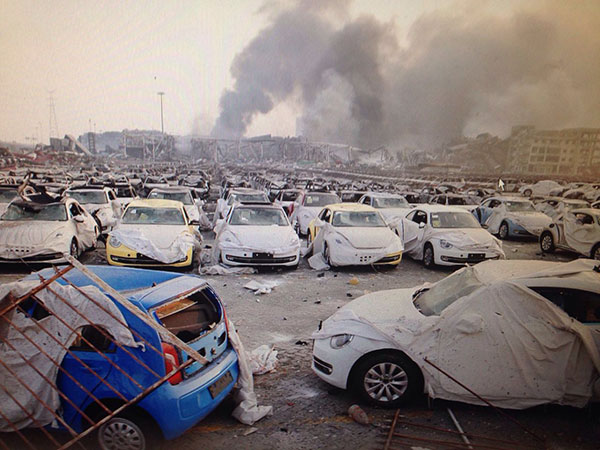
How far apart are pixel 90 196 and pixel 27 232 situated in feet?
18.2

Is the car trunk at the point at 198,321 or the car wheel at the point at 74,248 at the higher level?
the car trunk at the point at 198,321

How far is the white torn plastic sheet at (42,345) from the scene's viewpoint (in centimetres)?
268

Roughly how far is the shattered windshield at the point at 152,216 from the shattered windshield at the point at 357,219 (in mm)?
3734

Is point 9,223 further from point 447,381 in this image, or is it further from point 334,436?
point 447,381

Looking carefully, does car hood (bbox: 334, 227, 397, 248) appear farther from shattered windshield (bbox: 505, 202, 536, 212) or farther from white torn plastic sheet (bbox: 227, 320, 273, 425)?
shattered windshield (bbox: 505, 202, 536, 212)

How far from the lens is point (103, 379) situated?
8.68ft

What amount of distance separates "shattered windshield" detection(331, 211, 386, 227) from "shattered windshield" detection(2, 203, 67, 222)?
6327 millimetres

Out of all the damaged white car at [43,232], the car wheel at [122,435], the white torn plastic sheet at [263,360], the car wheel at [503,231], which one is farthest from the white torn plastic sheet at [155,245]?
the car wheel at [503,231]

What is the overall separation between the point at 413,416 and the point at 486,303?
1226 millimetres

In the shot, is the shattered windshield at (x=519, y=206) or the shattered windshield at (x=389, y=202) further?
the shattered windshield at (x=519, y=206)

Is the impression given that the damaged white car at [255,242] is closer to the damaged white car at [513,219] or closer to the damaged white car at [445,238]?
the damaged white car at [445,238]

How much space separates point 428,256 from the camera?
9430 millimetres

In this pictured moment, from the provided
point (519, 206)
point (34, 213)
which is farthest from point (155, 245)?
point (519, 206)

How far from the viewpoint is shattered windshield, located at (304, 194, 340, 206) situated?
1366 cm
